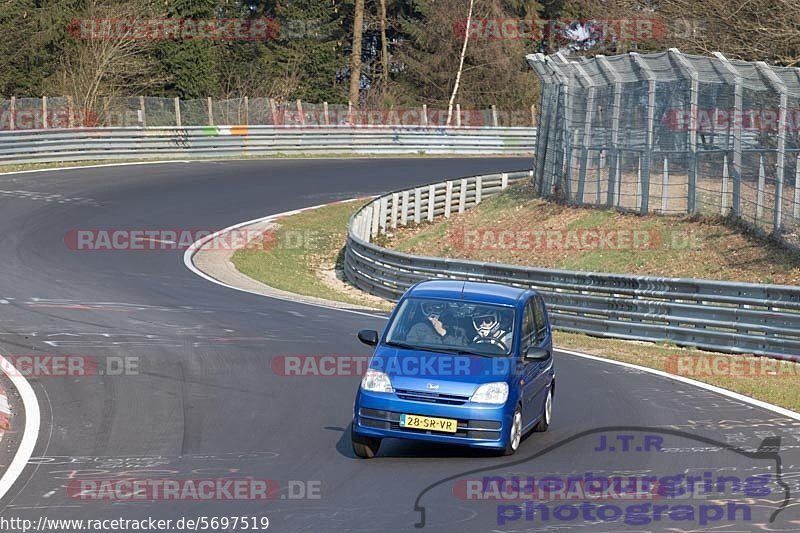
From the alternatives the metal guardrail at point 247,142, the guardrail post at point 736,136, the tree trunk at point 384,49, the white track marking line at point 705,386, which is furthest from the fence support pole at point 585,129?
the tree trunk at point 384,49

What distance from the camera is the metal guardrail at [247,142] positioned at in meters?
40.6

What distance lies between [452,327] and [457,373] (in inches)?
29.1

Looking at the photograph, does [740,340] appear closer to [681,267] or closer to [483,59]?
[681,267]

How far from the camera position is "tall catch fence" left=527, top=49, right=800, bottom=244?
21859mm

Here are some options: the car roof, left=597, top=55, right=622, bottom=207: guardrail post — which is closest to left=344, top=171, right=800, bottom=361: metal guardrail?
left=597, top=55, right=622, bottom=207: guardrail post

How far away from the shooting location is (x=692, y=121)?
79.1 ft

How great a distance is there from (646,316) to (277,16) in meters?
55.8

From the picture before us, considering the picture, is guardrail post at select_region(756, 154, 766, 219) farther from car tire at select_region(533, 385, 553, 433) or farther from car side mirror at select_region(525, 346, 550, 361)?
car side mirror at select_region(525, 346, 550, 361)

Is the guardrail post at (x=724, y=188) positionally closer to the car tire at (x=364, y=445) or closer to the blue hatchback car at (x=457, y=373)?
the blue hatchback car at (x=457, y=373)

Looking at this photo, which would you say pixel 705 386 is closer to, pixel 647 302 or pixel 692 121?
pixel 647 302

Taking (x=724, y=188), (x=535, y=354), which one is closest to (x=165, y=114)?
(x=724, y=188)

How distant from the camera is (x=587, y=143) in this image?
27984 millimetres

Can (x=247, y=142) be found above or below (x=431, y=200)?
above

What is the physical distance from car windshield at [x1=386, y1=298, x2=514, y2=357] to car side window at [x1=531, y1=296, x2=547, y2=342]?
77 cm
